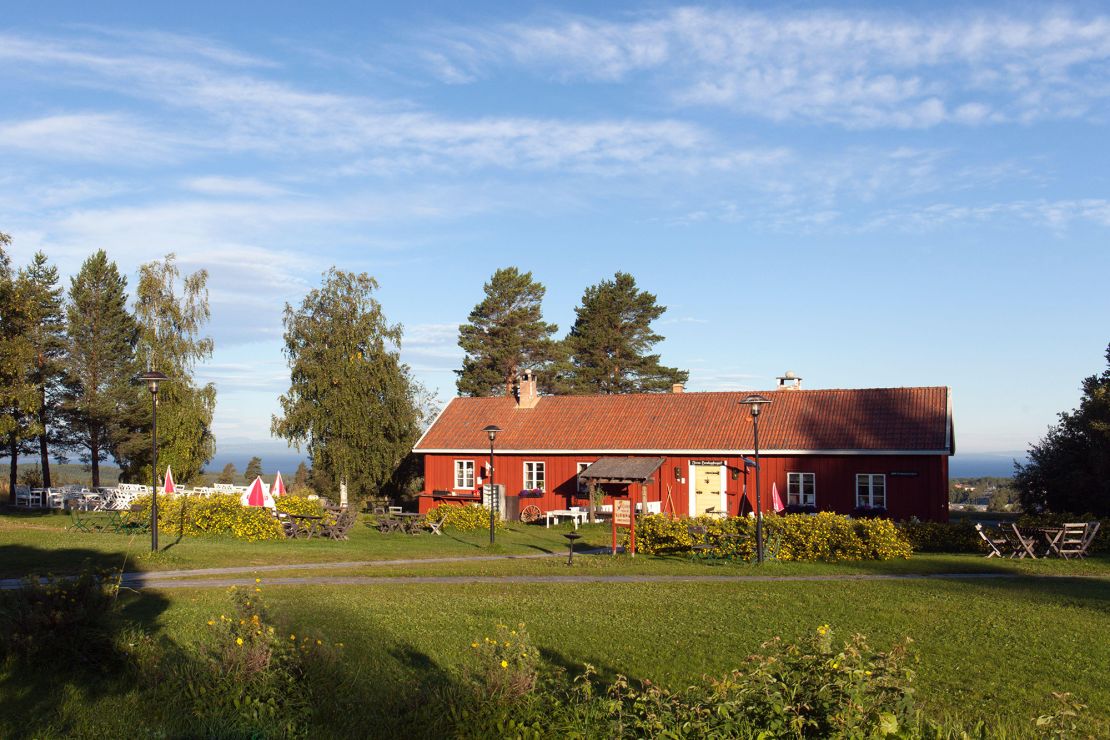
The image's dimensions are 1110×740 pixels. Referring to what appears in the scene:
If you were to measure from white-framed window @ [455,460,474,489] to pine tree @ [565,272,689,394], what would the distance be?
19811 mm

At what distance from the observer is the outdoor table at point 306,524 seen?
2538 centimetres

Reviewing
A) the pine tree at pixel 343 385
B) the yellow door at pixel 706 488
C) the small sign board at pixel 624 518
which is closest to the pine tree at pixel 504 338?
the pine tree at pixel 343 385

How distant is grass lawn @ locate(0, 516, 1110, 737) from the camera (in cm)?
778

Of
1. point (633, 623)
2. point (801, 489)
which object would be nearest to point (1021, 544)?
point (801, 489)

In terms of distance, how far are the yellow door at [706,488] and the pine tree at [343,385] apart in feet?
48.6

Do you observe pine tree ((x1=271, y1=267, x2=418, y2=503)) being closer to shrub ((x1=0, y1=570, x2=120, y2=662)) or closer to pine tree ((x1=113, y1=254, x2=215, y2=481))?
pine tree ((x1=113, y1=254, x2=215, y2=481))

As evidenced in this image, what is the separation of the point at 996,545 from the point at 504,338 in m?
37.3

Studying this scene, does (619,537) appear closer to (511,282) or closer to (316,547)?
(316,547)

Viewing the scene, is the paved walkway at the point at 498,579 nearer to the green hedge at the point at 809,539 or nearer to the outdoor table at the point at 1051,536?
the green hedge at the point at 809,539

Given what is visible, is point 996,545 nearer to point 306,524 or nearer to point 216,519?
point 306,524

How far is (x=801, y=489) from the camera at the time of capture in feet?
104

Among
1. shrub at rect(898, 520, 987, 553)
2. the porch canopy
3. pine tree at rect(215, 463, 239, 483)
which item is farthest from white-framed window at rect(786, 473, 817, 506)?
pine tree at rect(215, 463, 239, 483)

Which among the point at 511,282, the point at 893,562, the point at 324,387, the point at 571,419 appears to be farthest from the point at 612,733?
the point at 511,282

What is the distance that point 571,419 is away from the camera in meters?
37.6
